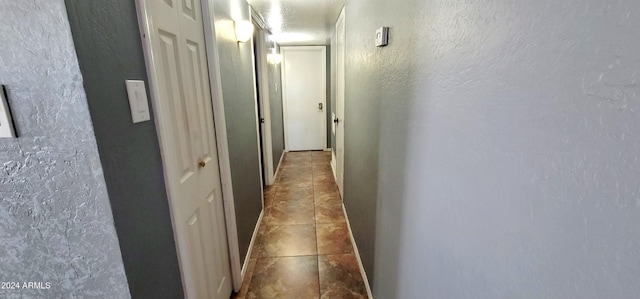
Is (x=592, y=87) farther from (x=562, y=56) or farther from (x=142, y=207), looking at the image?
(x=142, y=207)

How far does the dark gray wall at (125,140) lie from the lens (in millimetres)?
635

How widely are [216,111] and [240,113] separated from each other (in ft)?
1.62

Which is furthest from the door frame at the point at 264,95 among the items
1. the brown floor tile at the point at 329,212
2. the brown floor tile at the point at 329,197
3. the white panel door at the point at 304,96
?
the white panel door at the point at 304,96

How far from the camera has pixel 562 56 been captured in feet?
1.35

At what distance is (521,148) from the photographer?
497mm

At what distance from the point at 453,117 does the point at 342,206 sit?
7.74 ft

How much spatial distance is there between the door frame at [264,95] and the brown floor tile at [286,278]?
5.36ft

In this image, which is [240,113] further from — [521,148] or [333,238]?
[521,148]

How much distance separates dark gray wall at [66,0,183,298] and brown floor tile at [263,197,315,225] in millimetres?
1748

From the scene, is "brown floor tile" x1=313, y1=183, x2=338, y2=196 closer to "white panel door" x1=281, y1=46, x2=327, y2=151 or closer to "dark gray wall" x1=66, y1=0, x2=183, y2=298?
"white panel door" x1=281, y1=46, x2=327, y2=151

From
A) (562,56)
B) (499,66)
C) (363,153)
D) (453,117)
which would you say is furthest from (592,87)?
(363,153)

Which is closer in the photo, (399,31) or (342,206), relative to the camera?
(399,31)

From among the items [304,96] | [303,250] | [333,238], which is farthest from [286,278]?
[304,96]

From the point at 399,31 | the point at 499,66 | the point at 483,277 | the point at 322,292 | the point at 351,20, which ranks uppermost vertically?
the point at 351,20
